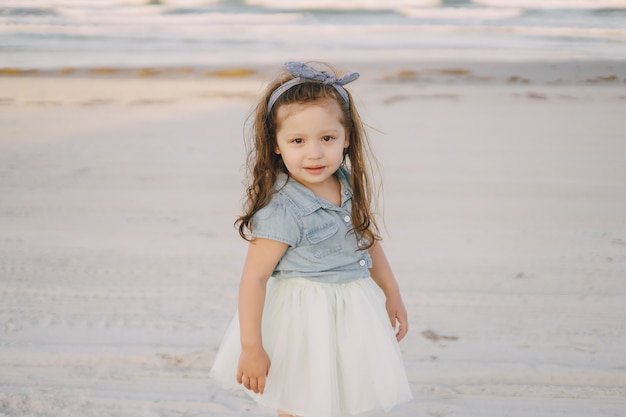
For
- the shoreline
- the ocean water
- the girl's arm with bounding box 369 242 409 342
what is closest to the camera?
the girl's arm with bounding box 369 242 409 342

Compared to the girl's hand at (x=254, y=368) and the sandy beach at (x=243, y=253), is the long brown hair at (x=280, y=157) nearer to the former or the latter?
the girl's hand at (x=254, y=368)

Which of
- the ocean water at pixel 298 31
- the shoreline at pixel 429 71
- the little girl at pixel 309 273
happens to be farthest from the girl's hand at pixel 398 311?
the ocean water at pixel 298 31

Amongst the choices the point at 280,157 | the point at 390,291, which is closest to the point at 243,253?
the point at 390,291

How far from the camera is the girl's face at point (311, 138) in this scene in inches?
82.4

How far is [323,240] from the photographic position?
2156mm

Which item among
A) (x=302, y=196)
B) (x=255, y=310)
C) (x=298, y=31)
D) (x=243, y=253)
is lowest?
(x=243, y=253)

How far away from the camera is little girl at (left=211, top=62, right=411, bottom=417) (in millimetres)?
2100

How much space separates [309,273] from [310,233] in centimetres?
11

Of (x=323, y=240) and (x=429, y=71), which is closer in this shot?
(x=323, y=240)

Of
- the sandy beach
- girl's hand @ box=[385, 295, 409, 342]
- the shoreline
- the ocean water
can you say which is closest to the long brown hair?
girl's hand @ box=[385, 295, 409, 342]

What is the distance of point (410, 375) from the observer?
3250 mm

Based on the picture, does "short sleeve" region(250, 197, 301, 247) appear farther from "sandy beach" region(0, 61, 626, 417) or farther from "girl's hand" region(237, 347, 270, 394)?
"sandy beach" region(0, 61, 626, 417)

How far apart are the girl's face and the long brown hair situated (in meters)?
0.02

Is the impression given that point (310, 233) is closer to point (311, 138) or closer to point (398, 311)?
point (311, 138)
